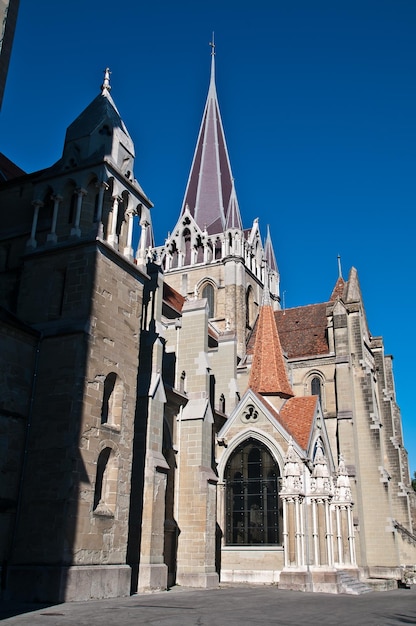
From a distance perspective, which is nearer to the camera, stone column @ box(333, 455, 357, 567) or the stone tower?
stone column @ box(333, 455, 357, 567)

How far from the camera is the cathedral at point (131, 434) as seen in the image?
14281mm

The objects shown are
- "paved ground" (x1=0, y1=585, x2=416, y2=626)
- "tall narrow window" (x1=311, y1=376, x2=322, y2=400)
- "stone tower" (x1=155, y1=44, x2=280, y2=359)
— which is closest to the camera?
"paved ground" (x1=0, y1=585, x2=416, y2=626)

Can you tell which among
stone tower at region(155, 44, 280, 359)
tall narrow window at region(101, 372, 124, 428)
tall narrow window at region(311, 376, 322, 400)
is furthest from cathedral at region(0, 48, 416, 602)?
stone tower at region(155, 44, 280, 359)

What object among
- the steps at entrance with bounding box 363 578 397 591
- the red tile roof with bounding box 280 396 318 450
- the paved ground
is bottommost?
the steps at entrance with bounding box 363 578 397 591

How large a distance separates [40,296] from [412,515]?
96.0 feet

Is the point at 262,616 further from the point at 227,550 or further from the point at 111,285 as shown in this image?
the point at 227,550

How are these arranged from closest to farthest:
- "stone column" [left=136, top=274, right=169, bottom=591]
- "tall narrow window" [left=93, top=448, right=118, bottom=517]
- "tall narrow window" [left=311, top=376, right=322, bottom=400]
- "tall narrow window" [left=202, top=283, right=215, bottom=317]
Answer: "tall narrow window" [left=93, top=448, right=118, bottom=517], "stone column" [left=136, top=274, right=169, bottom=591], "tall narrow window" [left=311, top=376, right=322, bottom=400], "tall narrow window" [left=202, top=283, right=215, bottom=317]

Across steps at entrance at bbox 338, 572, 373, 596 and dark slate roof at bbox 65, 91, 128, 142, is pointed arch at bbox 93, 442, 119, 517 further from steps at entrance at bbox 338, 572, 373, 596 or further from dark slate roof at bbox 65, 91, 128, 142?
dark slate roof at bbox 65, 91, 128, 142

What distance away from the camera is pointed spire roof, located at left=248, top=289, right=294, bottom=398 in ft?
87.5

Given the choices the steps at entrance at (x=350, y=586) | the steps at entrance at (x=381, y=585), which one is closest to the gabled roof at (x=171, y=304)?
the steps at entrance at (x=350, y=586)

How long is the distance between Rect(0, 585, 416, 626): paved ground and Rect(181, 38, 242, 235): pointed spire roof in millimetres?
30744

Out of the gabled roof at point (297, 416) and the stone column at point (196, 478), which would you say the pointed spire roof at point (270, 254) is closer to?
the gabled roof at point (297, 416)

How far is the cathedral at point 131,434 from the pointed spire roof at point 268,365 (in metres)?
0.08

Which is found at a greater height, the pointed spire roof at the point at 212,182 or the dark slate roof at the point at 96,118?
the pointed spire roof at the point at 212,182
